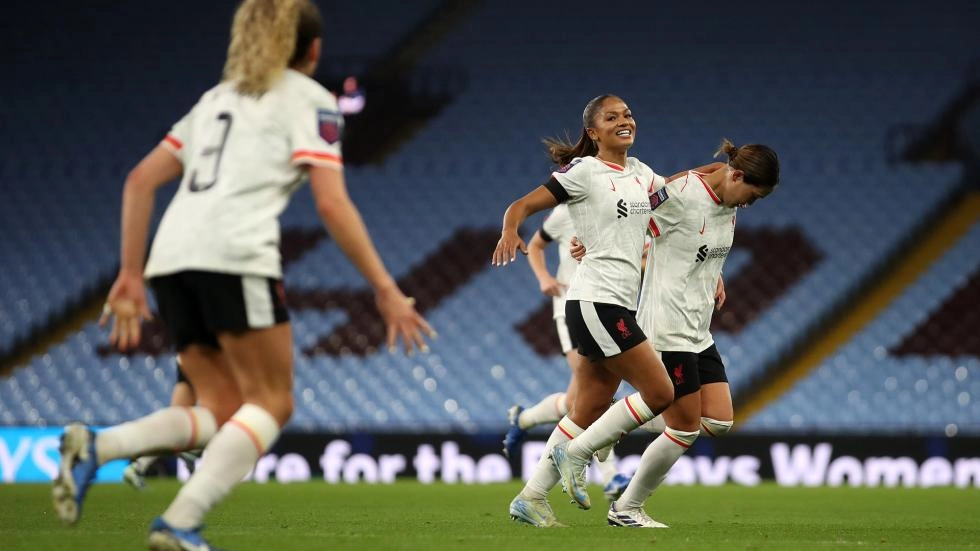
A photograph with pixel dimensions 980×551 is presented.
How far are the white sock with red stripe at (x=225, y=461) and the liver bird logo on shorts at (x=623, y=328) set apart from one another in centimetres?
225

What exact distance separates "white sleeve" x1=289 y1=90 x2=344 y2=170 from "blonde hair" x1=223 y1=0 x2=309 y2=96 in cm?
13

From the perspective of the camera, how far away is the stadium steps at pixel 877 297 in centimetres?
1442

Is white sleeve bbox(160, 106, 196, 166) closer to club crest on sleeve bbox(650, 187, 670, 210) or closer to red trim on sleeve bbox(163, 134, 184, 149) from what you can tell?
red trim on sleeve bbox(163, 134, 184, 149)

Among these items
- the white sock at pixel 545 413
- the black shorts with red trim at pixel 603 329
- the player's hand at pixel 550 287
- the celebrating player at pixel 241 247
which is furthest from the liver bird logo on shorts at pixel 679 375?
the celebrating player at pixel 241 247

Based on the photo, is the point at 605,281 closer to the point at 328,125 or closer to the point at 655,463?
the point at 655,463

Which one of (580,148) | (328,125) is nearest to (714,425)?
(580,148)

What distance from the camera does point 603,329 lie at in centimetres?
605

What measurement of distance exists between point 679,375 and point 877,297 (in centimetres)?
931

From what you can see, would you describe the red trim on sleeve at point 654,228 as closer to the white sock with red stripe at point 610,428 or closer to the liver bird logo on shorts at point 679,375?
the liver bird logo on shorts at point 679,375

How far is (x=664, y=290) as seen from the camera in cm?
660

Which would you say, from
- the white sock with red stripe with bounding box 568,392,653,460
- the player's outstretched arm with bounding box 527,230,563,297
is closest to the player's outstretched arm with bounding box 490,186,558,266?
the white sock with red stripe with bounding box 568,392,653,460

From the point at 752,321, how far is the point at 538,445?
372 cm

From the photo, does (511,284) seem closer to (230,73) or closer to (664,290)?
(664,290)

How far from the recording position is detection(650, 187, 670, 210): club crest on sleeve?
6.49 m
